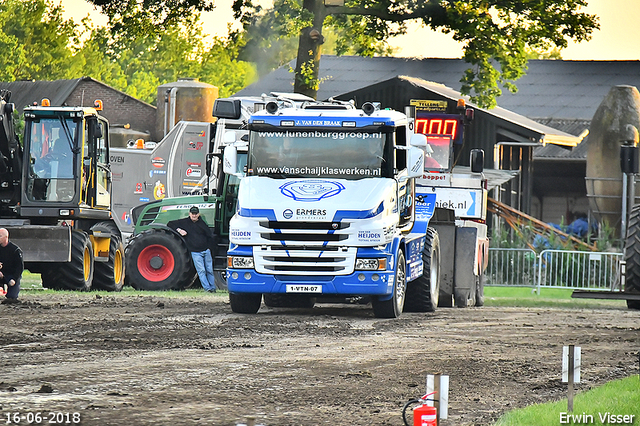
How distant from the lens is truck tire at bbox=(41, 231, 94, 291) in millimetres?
22109

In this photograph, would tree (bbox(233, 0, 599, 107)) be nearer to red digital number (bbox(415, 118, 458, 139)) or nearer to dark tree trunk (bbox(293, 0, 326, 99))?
dark tree trunk (bbox(293, 0, 326, 99))

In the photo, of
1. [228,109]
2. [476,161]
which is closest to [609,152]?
[476,161]

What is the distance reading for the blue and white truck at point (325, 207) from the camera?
655 inches

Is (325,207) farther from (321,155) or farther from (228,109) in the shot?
(228,109)

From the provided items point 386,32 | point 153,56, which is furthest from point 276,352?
point 153,56

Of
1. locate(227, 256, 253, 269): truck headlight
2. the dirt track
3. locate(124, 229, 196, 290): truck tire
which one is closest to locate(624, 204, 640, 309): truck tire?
the dirt track

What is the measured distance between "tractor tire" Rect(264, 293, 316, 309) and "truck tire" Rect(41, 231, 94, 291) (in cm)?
436

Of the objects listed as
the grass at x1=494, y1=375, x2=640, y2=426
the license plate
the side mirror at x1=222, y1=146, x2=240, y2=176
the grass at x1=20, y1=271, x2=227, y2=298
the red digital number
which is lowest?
the grass at x1=20, y1=271, x2=227, y2=298

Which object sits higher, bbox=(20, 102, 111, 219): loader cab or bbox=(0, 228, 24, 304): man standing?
bbox=(20, 102, 111, 219): loader cab

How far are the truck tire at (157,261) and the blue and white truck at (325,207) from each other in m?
6.76

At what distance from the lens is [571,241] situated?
109 ft

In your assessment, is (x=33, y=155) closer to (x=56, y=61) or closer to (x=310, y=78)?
(x=310, y=78)

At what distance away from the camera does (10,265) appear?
18688mm

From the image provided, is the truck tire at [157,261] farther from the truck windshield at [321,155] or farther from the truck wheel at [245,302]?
the truck windshield at [321,155]
